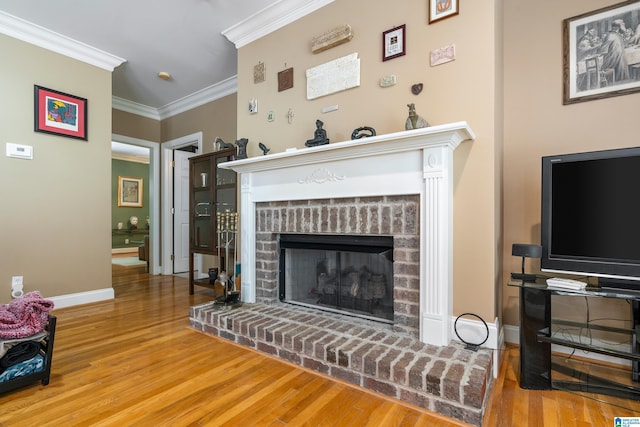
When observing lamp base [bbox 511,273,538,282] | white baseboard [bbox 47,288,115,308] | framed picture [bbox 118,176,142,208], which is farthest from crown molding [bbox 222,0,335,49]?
framed picture [bbox 118,176,142,208]

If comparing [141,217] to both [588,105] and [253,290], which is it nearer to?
[253,290]

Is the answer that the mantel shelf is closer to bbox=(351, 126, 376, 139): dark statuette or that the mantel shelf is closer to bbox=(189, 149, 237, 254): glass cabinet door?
bbox=(351, 126, 376, 139): dark statuette

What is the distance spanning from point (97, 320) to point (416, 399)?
2780 millimetres

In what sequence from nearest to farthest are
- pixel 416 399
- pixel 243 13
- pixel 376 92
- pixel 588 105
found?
pixel 416 399 < pixel 588 105 < pixel 376 92 < pixel 243 13

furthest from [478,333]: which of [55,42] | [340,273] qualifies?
[55,42]

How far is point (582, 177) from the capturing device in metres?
1.65

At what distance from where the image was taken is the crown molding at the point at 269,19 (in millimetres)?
2494

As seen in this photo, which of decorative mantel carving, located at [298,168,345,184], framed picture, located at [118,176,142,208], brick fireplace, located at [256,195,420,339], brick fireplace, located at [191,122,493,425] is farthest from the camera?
framed picture, located at [118,176,142,208]

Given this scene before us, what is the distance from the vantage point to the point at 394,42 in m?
2.07

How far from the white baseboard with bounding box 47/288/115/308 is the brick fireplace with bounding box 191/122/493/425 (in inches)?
63.5

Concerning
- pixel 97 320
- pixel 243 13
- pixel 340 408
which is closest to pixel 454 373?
pixel 340 408

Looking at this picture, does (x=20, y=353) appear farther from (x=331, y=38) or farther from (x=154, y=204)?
(x=154, y=204)

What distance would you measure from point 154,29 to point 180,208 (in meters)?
2.73

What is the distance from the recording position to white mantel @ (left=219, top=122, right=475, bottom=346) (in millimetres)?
1764
